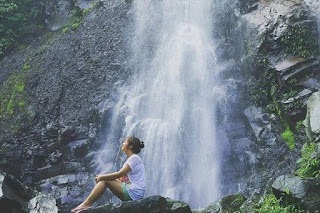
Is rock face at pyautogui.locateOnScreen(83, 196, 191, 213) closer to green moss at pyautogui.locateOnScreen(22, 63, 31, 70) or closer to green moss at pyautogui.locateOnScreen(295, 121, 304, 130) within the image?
green moss at pyautogui.locateOnScreen(295, 121, 304, 130)

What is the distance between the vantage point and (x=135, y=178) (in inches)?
241

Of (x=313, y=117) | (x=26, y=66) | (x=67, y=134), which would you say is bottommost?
(x=313, y=117)

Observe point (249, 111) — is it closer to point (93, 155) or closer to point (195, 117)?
point (195, 117)

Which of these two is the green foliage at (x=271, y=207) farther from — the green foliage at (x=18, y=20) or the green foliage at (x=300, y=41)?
the green foliage at (x=18, y=20)

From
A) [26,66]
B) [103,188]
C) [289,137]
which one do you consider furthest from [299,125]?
[26,66]

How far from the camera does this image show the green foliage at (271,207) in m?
5.72

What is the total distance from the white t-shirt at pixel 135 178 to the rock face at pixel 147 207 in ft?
1.50

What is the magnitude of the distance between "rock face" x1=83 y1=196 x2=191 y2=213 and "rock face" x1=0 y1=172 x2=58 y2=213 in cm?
243

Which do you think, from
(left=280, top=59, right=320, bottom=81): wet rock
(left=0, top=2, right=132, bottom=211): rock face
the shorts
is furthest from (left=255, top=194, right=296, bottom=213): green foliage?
(left=0, top=2, right=132, bottom=211): rock face

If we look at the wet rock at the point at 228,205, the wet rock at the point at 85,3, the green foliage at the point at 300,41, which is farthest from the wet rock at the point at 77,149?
the wet rock at the point at 85,3

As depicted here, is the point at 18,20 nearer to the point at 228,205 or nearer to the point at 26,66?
the point at 26,66

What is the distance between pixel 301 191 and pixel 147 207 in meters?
2.27

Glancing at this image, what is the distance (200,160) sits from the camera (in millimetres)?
12148

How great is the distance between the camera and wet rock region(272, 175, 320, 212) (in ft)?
18.6
